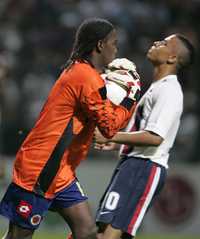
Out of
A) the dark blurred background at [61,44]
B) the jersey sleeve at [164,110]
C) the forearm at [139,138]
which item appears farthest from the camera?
the dark blurred background at [61,44]

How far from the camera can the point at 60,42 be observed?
13.7 metres

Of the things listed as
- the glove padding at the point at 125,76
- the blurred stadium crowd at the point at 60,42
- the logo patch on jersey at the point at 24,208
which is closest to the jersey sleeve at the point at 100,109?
the glove padding at the point at 125,76

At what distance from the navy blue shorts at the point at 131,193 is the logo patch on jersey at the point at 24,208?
954 millimetres

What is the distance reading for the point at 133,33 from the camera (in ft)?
46.6

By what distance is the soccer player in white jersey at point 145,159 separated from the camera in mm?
7402

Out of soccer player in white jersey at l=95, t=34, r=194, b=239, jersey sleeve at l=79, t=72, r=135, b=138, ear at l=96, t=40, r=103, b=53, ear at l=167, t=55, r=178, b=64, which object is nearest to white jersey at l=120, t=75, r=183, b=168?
soccer player in white jersey at l=95, t=34, r=194, b=239

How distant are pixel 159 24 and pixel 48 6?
1.58m

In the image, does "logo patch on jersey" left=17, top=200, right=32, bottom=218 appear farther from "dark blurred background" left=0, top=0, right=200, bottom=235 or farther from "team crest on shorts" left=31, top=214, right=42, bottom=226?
"dark blurred background" left=0, top=0, right=200, bottom=235

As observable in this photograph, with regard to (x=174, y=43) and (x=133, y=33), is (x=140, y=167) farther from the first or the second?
(x=133, y=33)

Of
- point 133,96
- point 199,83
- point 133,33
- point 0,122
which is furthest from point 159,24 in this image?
point 133,96

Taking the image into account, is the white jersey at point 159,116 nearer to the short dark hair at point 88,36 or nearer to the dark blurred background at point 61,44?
the short dark hair at point 88,36

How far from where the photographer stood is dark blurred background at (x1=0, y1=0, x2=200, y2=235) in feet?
41.7

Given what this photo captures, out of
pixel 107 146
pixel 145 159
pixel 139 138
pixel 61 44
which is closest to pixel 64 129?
pixel 139 138

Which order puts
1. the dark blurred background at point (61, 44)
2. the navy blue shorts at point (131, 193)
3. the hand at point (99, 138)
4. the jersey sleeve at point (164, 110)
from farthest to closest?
the dark blurred background at point (61, 44), the navy blue shorts at point (131, 193), the jersey sleeve at point (164, 110), the hand at point (99, 138)
